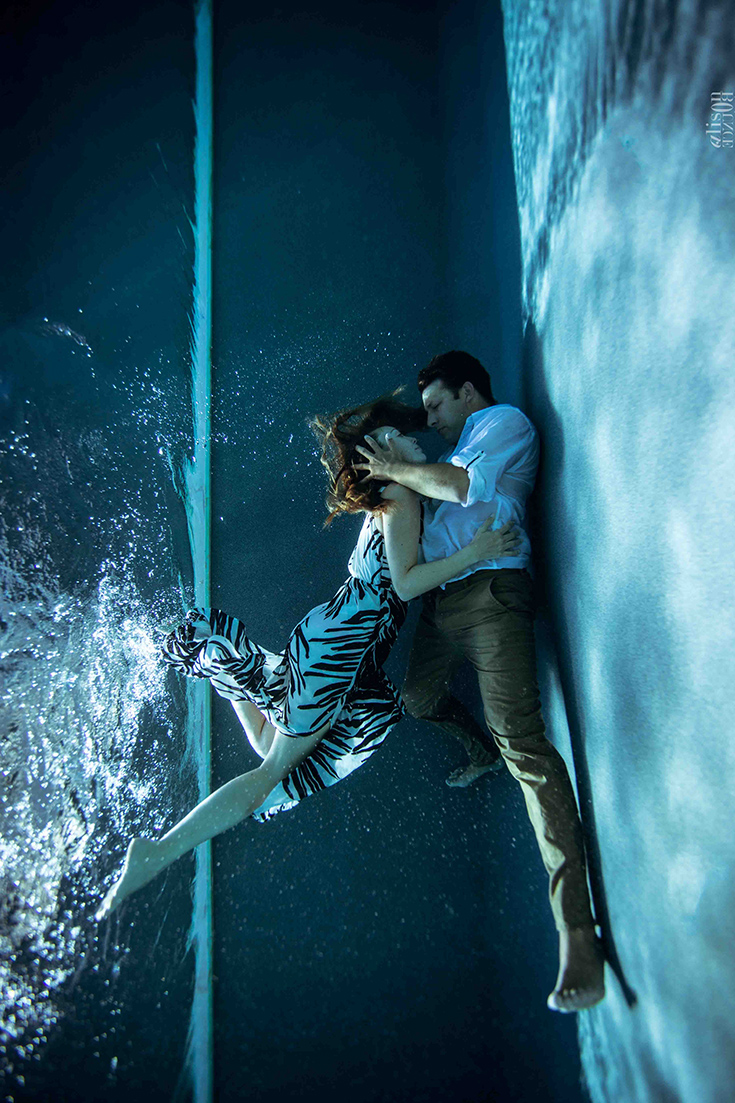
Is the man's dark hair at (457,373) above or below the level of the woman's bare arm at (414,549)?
above

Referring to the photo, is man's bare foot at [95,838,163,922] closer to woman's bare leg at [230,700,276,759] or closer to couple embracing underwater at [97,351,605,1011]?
couple embracing underwater at [97,351,605,1011]

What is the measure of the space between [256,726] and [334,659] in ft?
1.38

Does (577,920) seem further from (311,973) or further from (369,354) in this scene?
(369,354)

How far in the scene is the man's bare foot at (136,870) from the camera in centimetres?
175

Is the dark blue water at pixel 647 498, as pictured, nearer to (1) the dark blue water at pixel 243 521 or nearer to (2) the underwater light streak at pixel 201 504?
(1) the dark blue water at pixel 243 521

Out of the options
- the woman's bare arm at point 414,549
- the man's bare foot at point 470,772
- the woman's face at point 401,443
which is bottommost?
the man's bare foot at point 470,772

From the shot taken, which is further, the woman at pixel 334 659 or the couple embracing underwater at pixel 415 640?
the woman at pixel 334 659

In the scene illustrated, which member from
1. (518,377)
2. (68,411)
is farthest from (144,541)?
(518,377)

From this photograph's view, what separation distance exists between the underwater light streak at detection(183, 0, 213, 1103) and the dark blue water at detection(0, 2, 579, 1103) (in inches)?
1.6

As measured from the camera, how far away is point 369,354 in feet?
8.58

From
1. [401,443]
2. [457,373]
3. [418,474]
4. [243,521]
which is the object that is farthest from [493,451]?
[243,521]

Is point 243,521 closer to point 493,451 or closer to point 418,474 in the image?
point 418,474
